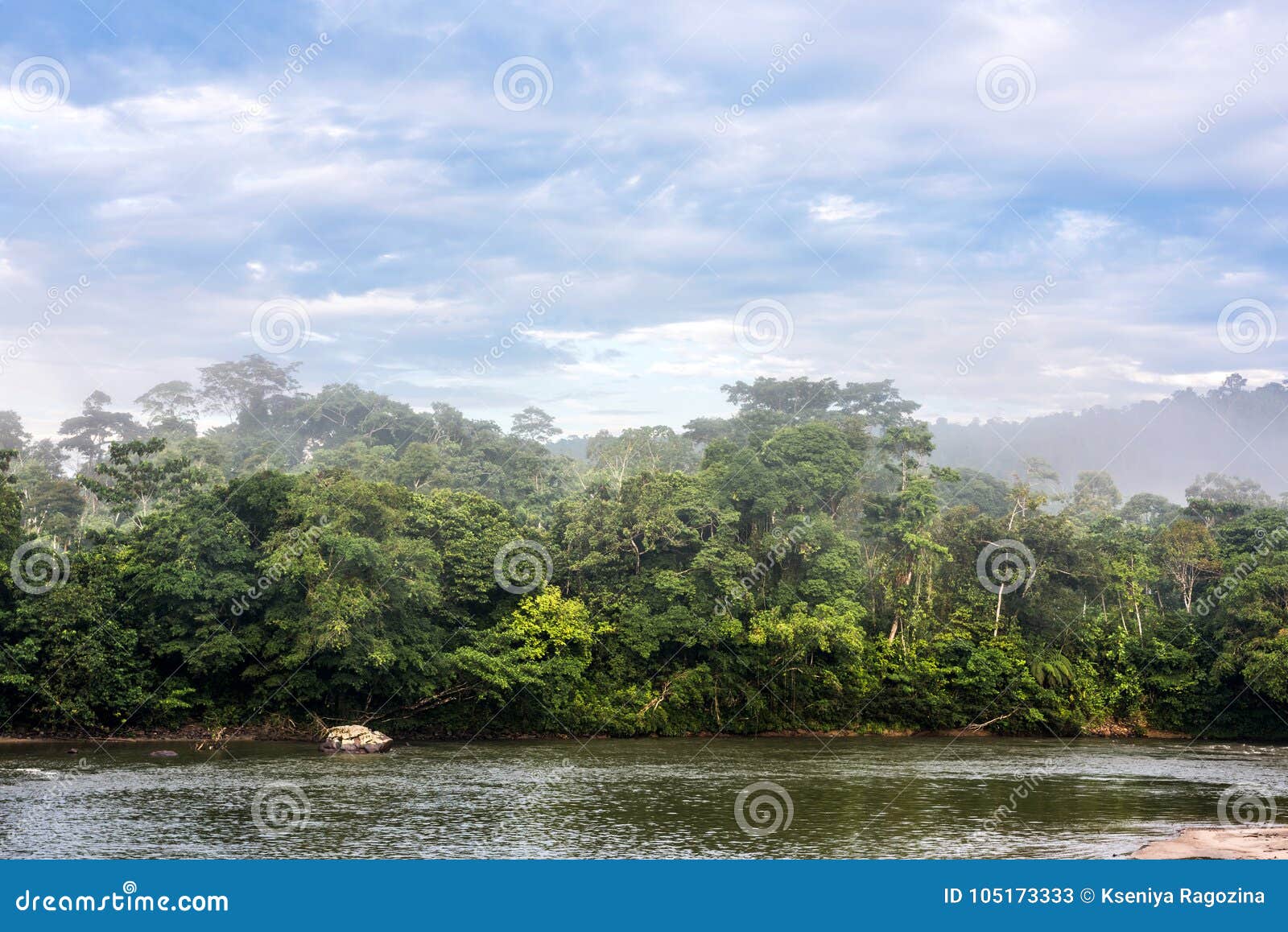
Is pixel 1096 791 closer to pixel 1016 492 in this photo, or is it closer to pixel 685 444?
pixel 1016 492

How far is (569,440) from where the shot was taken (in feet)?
388

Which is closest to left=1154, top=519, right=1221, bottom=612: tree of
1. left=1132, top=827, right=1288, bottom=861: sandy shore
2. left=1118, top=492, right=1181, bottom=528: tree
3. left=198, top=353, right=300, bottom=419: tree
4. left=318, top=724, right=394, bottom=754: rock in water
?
left=1132, top=827, right=1288, bottom=861: sandy shore

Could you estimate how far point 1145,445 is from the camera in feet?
419

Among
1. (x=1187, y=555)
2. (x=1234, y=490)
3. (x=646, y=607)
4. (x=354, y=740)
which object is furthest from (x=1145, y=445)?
(x=354, y=740)

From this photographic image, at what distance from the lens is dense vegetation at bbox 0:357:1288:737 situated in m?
33.2

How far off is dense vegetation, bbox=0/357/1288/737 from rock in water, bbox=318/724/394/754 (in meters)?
1.67


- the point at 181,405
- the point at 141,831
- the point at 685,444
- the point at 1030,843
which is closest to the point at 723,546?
the point at 1030,843

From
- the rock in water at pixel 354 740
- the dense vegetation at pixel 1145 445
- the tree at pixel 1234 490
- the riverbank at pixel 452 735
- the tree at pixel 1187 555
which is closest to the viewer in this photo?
the rock in water at pixel 354 740

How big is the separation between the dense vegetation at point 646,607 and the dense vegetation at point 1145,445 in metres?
79.3

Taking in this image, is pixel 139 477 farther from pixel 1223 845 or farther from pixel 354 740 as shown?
pixel 1223 845

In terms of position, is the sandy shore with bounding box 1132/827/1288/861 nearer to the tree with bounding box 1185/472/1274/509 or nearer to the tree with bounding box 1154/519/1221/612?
the tree with bounding box 1154/519/1221/612

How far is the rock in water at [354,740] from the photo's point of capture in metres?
31.9

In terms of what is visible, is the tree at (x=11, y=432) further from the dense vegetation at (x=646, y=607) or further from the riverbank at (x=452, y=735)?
the riverbank at (x=452, y=735)

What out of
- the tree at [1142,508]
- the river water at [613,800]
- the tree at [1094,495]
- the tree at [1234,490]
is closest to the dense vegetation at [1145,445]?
the tree at [1234,490]
